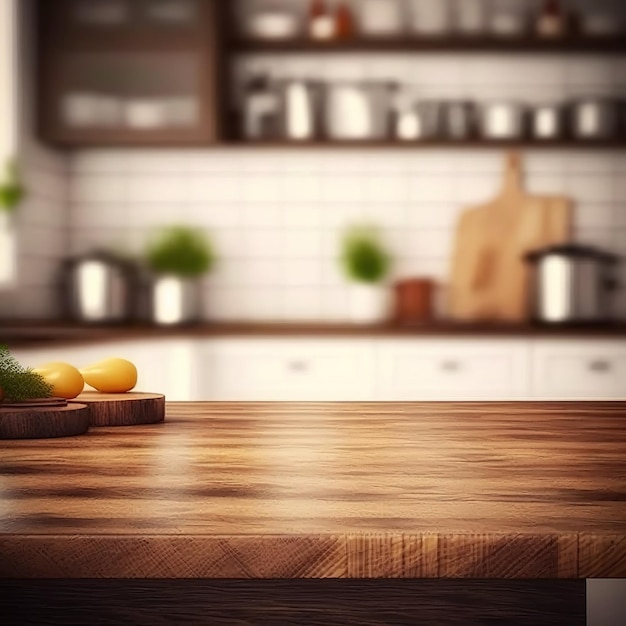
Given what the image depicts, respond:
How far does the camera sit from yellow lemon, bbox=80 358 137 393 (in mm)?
1428

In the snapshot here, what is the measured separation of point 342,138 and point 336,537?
139 inches

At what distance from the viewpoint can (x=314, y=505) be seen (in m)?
0.76

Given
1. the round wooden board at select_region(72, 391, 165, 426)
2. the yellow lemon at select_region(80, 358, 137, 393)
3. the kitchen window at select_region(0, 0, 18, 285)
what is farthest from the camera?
the kitchen window at select_region(0, 0, 18, 285)

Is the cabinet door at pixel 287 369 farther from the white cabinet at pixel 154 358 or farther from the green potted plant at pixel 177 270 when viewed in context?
the green potted plant at pixel 177 270

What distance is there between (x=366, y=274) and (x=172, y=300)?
770 millimetres

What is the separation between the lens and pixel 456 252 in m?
4.28

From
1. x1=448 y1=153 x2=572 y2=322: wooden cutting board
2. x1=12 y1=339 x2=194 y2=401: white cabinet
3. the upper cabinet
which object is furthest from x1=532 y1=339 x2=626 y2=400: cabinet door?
the upper cabinet

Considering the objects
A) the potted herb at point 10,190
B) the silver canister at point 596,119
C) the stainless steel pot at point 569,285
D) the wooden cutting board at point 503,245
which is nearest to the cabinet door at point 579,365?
the stainless steel pot at point 569,285

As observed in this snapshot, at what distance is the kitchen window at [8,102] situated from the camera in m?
3.83

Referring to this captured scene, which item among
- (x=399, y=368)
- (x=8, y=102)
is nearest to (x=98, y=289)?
(x=8, y=102)

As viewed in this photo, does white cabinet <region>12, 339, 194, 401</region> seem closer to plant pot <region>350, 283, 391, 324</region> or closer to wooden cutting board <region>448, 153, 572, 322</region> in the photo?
plant pot <region>350, 283, 391, 324</region>

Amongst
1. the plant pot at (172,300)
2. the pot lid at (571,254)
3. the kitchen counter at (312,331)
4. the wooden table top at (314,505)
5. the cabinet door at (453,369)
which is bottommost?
the cabinet door at (453,369)

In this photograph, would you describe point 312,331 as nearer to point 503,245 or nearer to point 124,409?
point 503,245

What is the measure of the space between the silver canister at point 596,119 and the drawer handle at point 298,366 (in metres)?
1.42
